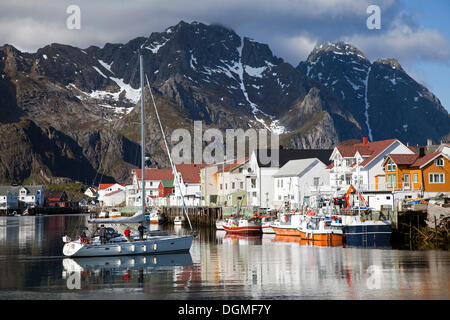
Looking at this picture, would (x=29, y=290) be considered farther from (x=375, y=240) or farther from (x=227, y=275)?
(x=375, y=240)

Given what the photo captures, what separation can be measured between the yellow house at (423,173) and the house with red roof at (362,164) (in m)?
5.68

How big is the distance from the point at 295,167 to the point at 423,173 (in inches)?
1203

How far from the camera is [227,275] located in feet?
150

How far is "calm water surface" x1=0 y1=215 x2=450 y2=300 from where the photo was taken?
38031 mm

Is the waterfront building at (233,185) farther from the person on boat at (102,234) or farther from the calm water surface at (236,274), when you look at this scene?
the person on boat at (102,234)

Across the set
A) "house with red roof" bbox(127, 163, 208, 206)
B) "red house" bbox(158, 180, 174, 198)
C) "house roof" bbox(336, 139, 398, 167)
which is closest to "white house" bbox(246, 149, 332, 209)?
"house with red roof" bbox(127, 163, 208, 206)

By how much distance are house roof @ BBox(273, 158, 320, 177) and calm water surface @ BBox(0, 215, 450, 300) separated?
43.7 meters

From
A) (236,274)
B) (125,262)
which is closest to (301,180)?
(125,262)

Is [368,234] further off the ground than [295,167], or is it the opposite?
[295,167]

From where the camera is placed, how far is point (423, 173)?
85000 millimetres

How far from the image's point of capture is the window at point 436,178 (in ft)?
278

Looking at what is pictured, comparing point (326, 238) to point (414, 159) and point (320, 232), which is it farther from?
point (414, 159)

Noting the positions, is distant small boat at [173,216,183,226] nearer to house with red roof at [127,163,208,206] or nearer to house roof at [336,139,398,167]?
house with red roof at [127,163,208,206]
